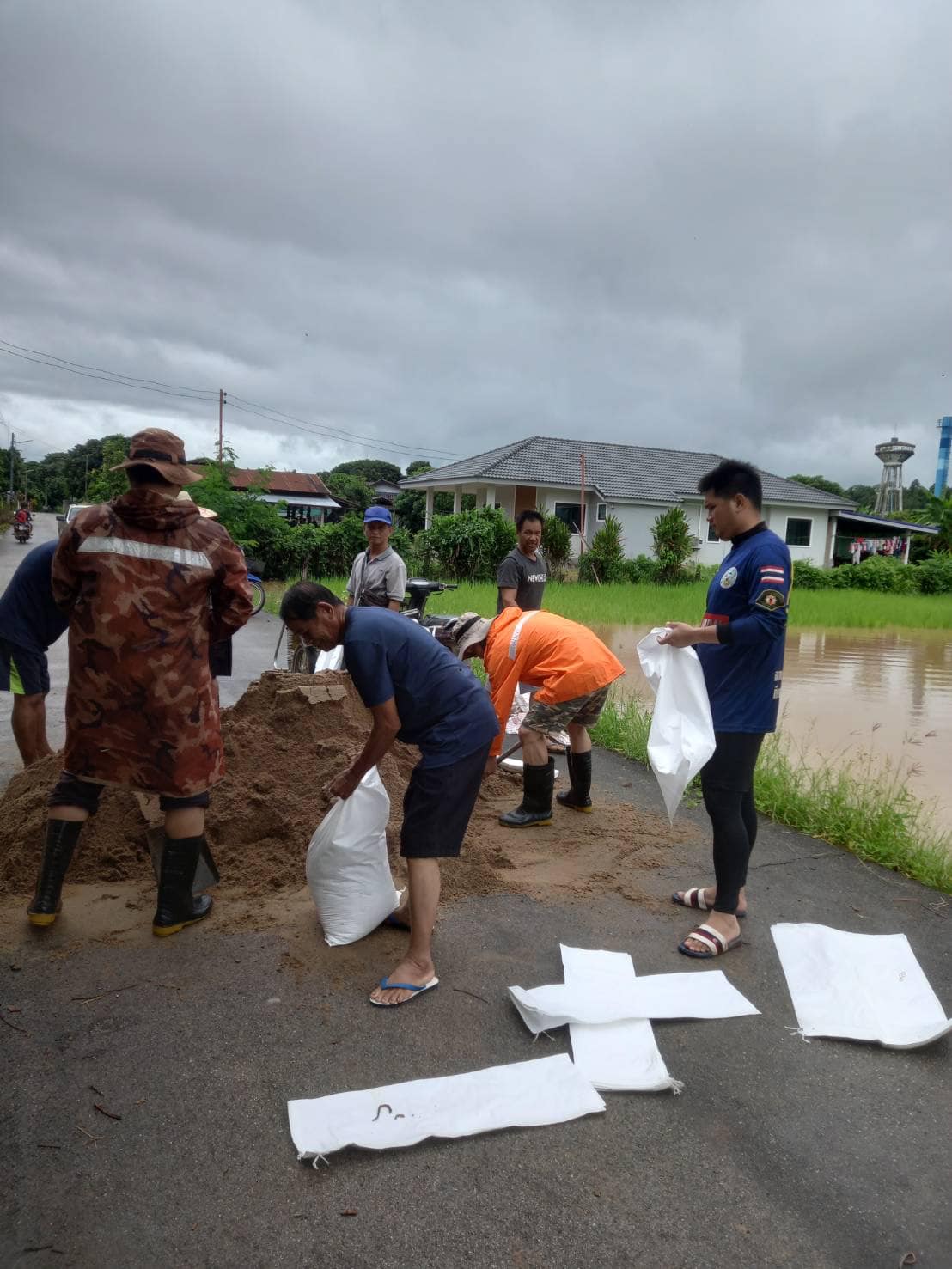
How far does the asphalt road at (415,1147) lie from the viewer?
1892mm

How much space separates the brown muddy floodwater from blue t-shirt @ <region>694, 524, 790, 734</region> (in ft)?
8.13

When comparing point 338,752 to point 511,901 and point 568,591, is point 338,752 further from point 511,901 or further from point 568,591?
point 568,591

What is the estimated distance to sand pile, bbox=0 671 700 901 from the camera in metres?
3.72

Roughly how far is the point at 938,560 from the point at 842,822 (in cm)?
2749

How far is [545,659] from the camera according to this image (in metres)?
4.37

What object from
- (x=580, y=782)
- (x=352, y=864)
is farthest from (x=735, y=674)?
(x=580, y=782)

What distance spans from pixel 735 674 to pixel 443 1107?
73.7 inches

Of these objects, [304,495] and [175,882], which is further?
[304,495]

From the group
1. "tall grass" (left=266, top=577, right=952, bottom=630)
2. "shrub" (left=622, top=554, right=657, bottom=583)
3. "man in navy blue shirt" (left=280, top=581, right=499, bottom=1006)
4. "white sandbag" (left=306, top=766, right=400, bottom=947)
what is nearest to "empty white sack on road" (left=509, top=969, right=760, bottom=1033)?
"man in navy blue shirt" (left=280, top=581, right=499, bottom=1006)

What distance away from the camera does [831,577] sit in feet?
92.5

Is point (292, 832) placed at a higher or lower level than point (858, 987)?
higher

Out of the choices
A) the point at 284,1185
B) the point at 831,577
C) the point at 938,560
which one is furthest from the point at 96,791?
the point at 938,560

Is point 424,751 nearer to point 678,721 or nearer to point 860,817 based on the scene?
point 678,721

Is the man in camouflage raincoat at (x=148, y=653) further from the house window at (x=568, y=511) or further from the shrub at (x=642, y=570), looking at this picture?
the house window at (x=568, y=511)
